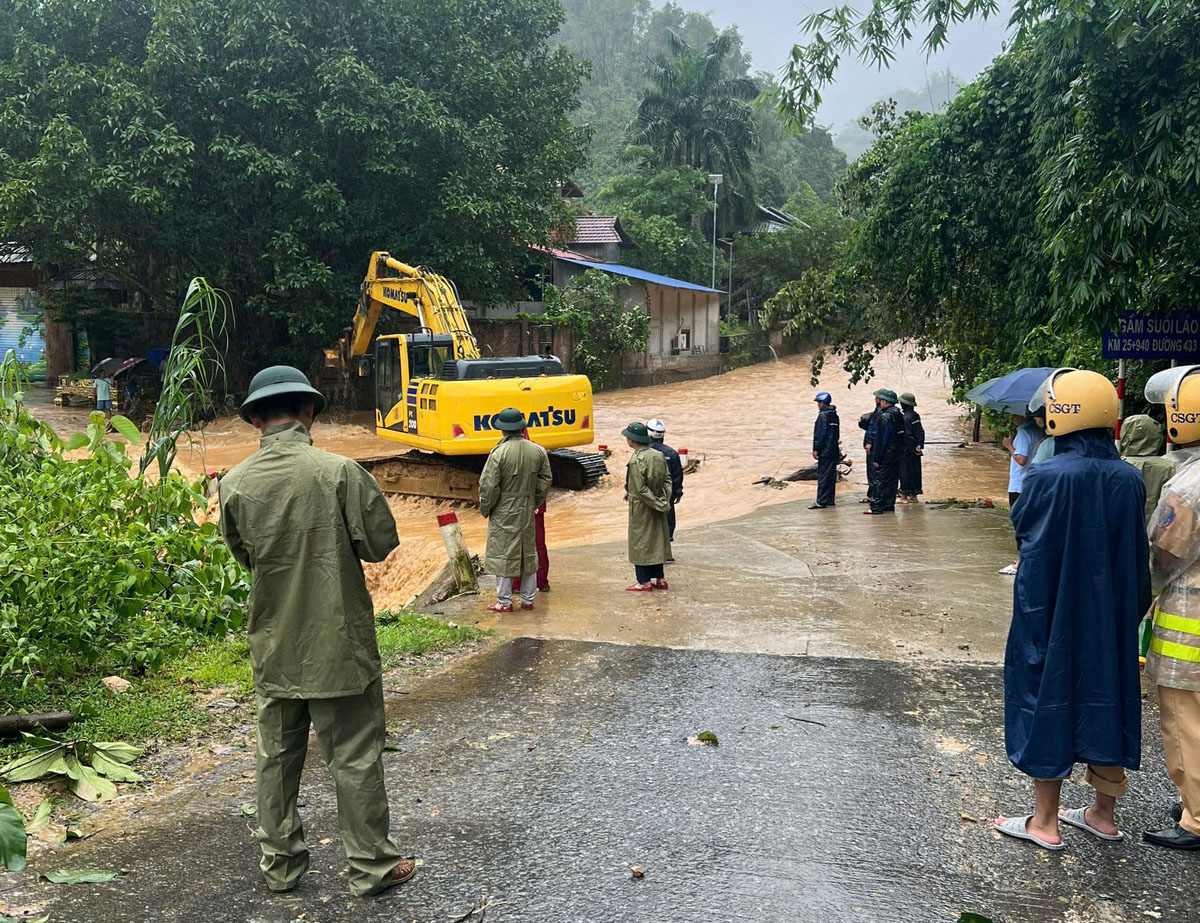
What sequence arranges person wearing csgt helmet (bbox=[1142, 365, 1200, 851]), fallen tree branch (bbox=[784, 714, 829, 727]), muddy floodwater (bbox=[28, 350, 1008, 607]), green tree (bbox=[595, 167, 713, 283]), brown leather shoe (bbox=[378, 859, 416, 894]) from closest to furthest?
brown leather shoe (bbox=[378, 859, 416, 894]) < person wearing csgt helmet (bbox=[1142, 365, 1200, 851]) < fallen tree branch (bbox=[784, 714, 829, 727]) < muddy floodwater (bbox=[28, 350, 1008, 607]) < green tree (bbox=[595, 167, 713, 283])

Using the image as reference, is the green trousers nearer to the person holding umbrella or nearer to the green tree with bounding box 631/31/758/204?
the person holding umbrella

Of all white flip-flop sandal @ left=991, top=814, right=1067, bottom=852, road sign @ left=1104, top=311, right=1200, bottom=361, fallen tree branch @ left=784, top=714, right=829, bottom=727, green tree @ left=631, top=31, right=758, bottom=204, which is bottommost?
fallen tree branch @ left=784, top=714, right=829, bottom=727

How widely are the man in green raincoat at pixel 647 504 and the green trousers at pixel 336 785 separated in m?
5.43

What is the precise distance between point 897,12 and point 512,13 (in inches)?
774

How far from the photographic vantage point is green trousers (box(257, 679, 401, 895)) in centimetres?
398

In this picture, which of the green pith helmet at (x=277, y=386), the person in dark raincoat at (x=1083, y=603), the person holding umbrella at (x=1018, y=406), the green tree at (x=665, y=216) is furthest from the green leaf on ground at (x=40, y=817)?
the green tree at (x=665, y=216)

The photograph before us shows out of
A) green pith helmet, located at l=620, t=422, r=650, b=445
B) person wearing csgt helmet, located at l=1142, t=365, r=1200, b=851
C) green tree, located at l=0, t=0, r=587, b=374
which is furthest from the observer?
green tree, located at l=0, t=0, r=587, b=374

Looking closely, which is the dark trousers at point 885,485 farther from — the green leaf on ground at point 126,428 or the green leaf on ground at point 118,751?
the green leaf on ground at point 118,751

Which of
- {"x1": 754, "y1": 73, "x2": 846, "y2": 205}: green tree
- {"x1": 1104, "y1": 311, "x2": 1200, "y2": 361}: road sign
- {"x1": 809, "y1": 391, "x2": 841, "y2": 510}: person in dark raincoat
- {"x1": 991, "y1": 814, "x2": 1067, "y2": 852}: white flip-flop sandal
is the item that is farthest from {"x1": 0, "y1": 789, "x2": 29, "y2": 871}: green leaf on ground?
{"x1": 754, "y1": 73, "x2": 846, "y2": 205}: green tree

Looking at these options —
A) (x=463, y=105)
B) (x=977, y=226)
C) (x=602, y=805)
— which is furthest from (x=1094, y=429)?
(x=463, y=105)

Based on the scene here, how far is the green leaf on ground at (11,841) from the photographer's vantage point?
3494mm

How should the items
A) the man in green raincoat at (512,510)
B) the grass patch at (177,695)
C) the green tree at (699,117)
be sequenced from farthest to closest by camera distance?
the green tree at (699,117) < the man in green raincoat at (512,510) < the grass patch at (177,695)

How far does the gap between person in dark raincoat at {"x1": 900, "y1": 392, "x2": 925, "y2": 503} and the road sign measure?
17.4ft

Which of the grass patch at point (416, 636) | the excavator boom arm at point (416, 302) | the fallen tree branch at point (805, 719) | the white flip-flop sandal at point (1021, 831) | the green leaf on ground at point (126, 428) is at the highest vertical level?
the excavator boom arm at point (416, 302)
